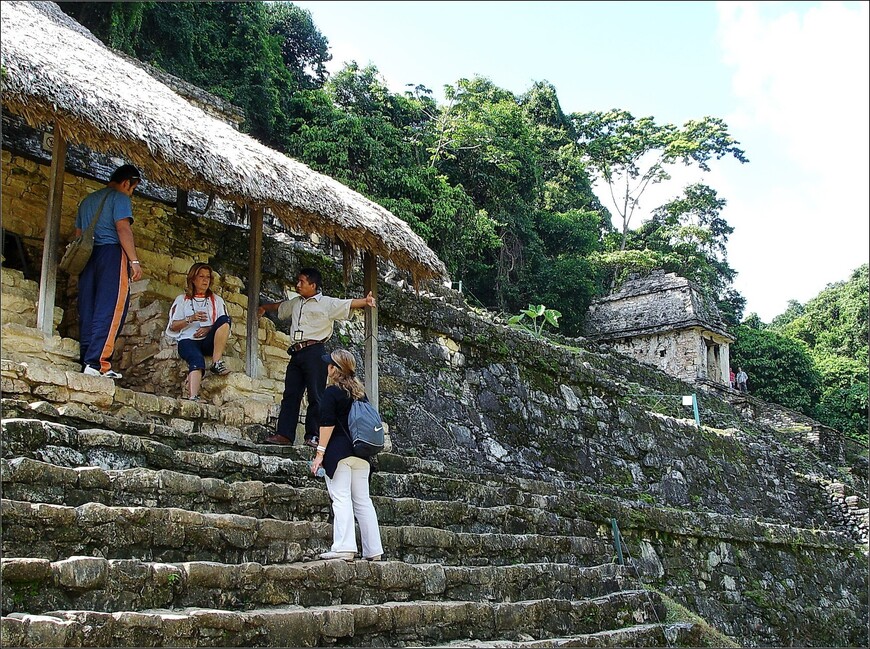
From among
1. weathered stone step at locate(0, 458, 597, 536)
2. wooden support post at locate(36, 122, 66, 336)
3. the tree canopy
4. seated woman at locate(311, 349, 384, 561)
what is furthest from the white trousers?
the tree canopy

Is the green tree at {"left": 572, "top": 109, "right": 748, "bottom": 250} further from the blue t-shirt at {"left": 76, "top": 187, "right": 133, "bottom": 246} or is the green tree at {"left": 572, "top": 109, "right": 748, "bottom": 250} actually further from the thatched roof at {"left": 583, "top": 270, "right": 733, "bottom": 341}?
the blue t-shirt at {"left": 76, "top": 187, "right": 133, "bottom": 246}

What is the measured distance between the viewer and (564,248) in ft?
93.7

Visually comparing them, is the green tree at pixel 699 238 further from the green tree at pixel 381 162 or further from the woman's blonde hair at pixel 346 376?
the woman's blonde hair at pixel 346 376

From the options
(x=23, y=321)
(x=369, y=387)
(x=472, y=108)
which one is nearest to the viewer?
(x=23, y=321)

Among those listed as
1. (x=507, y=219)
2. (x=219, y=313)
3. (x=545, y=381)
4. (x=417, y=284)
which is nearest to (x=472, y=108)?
(x=507, y=219)

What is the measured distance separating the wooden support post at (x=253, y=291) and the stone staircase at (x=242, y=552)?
811 mm

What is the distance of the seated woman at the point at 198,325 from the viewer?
6.47 meters

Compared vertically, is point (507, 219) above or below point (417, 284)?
above

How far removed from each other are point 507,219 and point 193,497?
20.9m

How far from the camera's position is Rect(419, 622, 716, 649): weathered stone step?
4828 mm

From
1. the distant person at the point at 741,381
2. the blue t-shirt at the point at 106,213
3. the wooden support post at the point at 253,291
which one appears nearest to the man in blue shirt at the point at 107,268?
the blue t-shirt at the point at 106,213

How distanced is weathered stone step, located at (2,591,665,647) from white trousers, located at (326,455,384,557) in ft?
1.30

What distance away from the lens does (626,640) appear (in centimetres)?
586

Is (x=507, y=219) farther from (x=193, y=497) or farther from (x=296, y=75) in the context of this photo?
(x=193, y=497)
